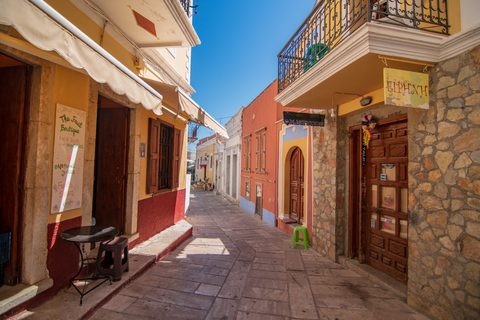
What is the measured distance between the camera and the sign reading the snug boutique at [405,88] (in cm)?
274

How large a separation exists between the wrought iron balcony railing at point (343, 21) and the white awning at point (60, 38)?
9.30ft

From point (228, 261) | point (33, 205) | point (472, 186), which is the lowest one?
point (228, 261)

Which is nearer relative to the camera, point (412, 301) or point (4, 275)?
point (4, 275)

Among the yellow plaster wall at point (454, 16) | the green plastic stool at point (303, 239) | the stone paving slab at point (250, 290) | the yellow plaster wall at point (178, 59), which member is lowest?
the stone paving slab at point (250, 290)

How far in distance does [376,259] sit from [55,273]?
16.4 ft

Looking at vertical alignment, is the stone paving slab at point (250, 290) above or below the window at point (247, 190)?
below

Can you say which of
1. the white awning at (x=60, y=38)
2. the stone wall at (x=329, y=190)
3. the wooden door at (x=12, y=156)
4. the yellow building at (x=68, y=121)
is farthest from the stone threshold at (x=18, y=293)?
the stone wall at (x=329, y=190)

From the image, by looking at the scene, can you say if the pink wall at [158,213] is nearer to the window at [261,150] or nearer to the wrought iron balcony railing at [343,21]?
the window at [261,150]

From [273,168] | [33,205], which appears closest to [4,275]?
[33,205]

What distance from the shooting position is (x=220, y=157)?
19062 mm

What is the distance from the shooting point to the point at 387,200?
4.19 meters

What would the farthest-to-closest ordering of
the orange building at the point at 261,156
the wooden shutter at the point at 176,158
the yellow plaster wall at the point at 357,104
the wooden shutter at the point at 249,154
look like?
the wooden shutter at the point at 249,154, the orange building at the point at 261,156, the wooden shutter at the point at 176,158, the yellow plaster wall at the point at 357,104

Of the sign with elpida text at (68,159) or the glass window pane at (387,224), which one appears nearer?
the sign with elpida text at (68,159)

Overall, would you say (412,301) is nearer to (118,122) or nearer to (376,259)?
(376,259)
